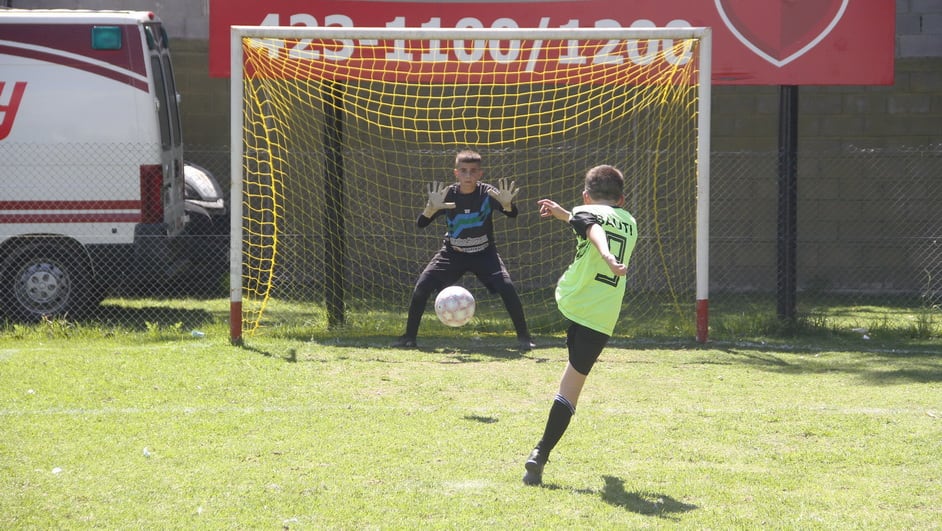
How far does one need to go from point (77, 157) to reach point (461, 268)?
4.02 meters

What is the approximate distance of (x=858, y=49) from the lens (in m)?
10.6

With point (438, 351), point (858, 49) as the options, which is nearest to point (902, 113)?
point (858, 49)

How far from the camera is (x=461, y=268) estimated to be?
31.3ft

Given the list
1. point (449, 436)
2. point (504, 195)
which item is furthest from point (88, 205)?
point (449, 436)

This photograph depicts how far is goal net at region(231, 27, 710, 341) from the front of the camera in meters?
10.1

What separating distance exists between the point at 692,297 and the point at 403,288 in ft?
11.4

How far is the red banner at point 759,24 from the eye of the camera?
34.4ft

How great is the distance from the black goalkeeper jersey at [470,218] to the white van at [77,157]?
10.1 ft

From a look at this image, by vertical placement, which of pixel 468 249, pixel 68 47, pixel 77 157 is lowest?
pixel 468 249

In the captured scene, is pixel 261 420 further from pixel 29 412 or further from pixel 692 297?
pixel 692 297

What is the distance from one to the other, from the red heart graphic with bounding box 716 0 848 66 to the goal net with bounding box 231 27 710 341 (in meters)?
0.75

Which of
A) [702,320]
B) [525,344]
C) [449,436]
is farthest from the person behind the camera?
[702,320]

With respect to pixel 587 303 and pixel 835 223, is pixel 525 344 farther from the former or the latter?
pixel 835 223

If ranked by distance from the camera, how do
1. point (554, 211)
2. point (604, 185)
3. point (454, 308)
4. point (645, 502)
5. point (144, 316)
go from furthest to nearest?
point (144, 316)
point (454, 308)
point (554, 211)
point (604, 185)
point (645, 502)
